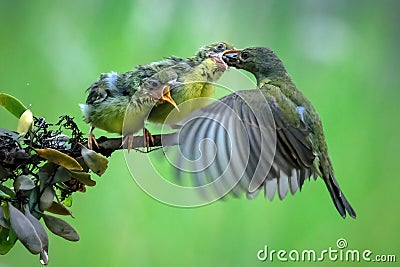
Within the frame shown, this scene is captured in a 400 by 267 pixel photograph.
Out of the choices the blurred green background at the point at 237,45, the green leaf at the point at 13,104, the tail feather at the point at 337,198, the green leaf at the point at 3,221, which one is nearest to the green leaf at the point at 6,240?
the green leaf at the point at 3,221

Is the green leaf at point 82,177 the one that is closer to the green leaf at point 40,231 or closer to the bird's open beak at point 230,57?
the green leaf at point 40,231

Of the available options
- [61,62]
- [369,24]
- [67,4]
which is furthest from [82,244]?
[369,24]

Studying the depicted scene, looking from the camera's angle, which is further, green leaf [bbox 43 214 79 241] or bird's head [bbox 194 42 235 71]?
bird's head [bbox 194 42 235 71]

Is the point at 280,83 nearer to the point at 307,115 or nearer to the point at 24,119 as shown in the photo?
the point at 307,115

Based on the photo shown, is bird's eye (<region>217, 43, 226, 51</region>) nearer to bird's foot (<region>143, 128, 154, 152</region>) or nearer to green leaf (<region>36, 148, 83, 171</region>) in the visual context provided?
bird's foot (<region>143, 128, 154, 152</region>)

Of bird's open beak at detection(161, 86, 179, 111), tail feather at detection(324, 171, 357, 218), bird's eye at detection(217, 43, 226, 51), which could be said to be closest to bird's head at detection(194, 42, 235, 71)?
bird's eye at detection(217, 43, 226, 51)

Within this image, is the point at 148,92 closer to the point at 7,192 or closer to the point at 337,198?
the point at 7,192

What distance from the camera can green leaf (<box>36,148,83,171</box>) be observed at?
656 millimetres

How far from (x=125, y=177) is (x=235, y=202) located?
9.3 inches

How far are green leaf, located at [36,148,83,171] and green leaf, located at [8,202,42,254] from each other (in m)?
0.07

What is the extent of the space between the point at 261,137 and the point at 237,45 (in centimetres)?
60

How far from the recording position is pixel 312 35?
1.42 meters

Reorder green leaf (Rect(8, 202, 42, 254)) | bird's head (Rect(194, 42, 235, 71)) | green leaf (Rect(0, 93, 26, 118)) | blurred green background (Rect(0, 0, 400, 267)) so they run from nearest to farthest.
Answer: green leaf (Rect(8, 202, 42, 254)) < green leaf (Rect(0, 93, 26, 118)) < bird's head (Rect(194, 42, 235, 71)) < blurred green background (Rect(0, 0, 400, 267))

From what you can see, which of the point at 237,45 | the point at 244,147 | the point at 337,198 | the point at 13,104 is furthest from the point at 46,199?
the point at 237,45
